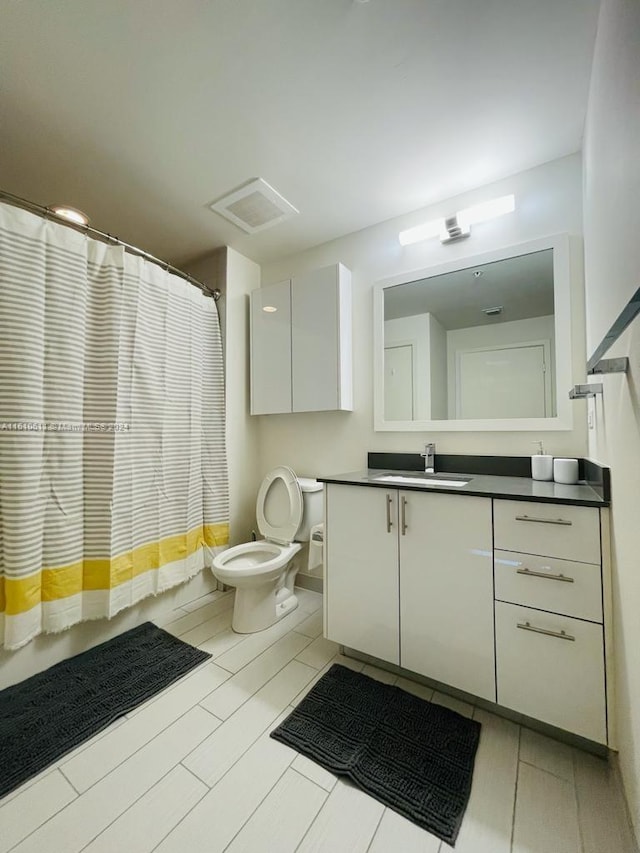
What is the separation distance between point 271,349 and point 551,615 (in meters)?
2.05

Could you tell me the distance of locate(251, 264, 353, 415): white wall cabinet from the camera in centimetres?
215

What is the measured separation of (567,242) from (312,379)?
1475 mm

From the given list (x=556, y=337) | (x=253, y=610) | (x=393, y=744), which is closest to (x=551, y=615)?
(x=393, y=744)

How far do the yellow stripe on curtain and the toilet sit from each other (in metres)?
0.22

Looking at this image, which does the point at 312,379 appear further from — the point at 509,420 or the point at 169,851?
the point at 169,851

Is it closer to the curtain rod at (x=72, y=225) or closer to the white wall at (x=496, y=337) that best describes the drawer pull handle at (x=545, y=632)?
the white wall at (x=496, y=337)

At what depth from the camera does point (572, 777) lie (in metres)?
1.07

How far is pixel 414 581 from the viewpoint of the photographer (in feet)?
4.66

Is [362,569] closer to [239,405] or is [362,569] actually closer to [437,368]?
[437,368]

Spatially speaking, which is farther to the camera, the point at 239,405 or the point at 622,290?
the point at 239,405

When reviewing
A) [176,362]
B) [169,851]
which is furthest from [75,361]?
[169,851]

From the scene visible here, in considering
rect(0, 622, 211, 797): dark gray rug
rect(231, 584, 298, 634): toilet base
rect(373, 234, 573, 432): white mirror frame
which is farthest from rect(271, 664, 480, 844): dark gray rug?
rect(373, 234, 573, 432): white mirror frame

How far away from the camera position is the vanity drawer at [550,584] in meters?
1.11

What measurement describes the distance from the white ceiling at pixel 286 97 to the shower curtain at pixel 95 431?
0.43 m
